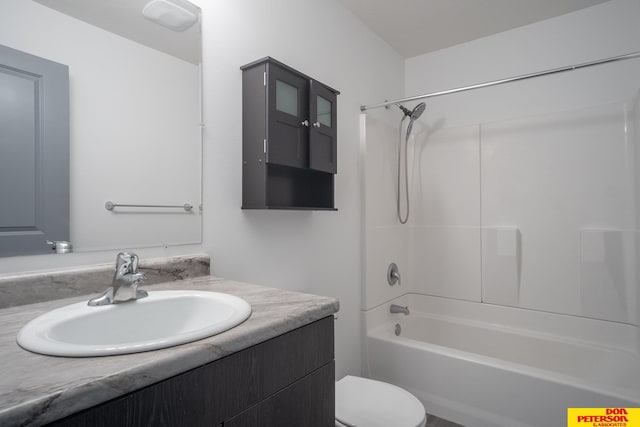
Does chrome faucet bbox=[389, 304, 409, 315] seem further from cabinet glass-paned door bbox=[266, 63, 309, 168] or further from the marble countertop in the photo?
the marble countertop

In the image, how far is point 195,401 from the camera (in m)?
0.62

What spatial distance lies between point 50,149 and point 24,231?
0.76 ft

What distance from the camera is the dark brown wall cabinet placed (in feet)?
4.50

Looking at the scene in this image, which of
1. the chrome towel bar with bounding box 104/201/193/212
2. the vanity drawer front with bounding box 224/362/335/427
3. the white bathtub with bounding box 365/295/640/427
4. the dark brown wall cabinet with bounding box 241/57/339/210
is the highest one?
the dark brown wall cabinet with bounding box 241/57/339/210

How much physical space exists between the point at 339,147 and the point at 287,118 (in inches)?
25.1

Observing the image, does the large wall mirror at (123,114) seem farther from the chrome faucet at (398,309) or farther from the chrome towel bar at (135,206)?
the chrome faucet at (398,309)

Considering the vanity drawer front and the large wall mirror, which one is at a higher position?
the large wall mirror

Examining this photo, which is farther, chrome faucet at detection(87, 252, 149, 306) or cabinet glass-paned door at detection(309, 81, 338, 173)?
cabinet glass-paned door at detection(309, 81, 338, 173)

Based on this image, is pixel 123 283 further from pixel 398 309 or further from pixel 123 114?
pixel 398 309

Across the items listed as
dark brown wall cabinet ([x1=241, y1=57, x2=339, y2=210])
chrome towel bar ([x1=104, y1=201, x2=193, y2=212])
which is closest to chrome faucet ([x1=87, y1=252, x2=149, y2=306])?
chrome towel bar ([x1=104, y1=201, x2=193, y2=212])

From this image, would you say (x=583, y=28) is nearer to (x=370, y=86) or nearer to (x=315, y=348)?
(x=370, y=86)

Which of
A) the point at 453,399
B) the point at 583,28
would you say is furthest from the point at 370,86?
the point at 453,399

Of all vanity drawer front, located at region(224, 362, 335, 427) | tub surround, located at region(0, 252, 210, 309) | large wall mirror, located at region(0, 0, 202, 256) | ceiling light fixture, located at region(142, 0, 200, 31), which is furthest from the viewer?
ceiling light fixture, located at region(142, 0, 200, 31)

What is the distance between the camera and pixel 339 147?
203 centimetres
